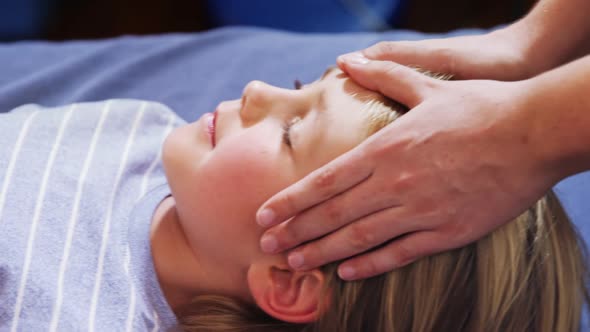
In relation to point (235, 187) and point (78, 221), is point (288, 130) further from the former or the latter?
point (78, 221)

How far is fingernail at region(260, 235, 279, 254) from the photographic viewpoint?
2.68 ft

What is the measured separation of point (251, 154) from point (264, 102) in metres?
0.09

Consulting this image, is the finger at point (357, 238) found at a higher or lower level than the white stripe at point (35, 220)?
lower

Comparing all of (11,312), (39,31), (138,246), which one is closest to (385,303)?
(138,246)

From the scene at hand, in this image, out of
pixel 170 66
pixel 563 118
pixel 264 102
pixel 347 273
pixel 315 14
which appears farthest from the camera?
pixel 315 14

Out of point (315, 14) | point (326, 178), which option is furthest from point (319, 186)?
point (315, 14)

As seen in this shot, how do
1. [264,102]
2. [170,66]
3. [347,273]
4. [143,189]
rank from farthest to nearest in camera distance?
1. [170,66]
2. [143,189]
3. [264,102]
4. [347,273]

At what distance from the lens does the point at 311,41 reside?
5.01 ft

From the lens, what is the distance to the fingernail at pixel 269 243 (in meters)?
0.82

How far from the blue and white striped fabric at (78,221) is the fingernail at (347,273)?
0.27 meters

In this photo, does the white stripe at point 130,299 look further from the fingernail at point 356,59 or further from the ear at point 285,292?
the fingernail at point 356,59

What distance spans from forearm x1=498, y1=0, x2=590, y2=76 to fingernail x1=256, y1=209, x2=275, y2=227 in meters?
0.46

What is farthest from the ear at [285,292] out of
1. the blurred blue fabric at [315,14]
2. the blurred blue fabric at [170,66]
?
the blurred blue fabric at [315,14]

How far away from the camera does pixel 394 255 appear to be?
0.79 m
